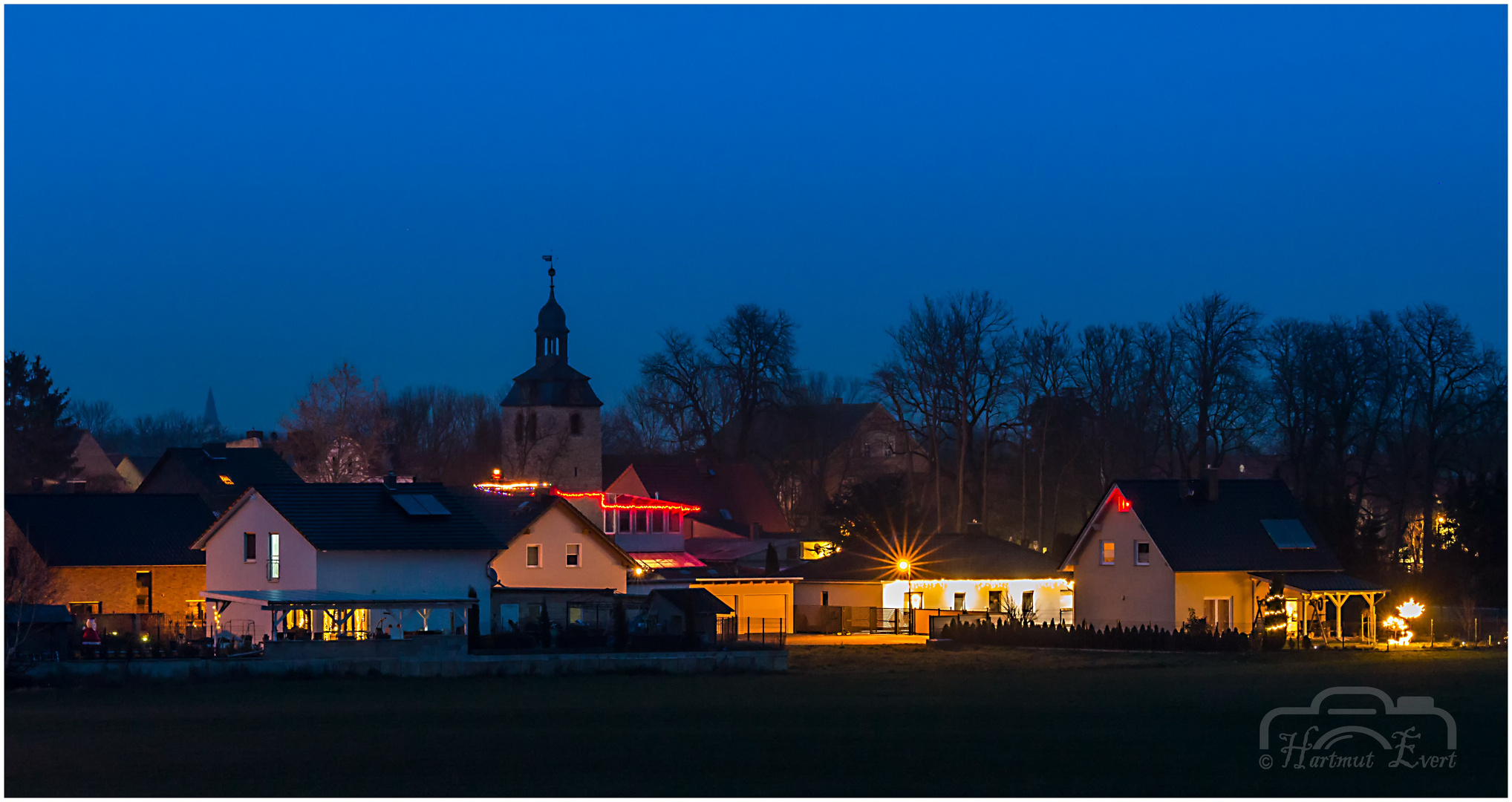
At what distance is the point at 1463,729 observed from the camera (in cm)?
2606

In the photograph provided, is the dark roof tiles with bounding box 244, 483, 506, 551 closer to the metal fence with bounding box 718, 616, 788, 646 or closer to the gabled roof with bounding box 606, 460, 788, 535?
the metal fence with bounding box 718, 616, 788, 646

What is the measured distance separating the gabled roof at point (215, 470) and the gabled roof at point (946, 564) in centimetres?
2685

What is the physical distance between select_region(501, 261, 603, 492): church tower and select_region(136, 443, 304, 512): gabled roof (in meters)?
13.9

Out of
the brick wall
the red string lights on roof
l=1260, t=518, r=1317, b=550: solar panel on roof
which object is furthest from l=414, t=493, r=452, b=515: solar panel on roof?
l=1260, t=518, r=1317, b=550: solar panel on roof

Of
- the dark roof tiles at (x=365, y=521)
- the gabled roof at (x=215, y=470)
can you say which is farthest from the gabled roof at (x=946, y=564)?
the gabled roof at (x=215, y=470)

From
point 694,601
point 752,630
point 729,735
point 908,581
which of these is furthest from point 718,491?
point 729,735

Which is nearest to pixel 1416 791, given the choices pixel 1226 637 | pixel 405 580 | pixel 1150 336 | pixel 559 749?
pixel 559 749

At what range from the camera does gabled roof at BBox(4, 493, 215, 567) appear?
190 feet

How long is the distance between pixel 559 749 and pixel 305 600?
2406cm

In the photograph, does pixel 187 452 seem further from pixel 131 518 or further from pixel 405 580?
pixel 405 580

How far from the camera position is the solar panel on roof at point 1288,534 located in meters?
56.5

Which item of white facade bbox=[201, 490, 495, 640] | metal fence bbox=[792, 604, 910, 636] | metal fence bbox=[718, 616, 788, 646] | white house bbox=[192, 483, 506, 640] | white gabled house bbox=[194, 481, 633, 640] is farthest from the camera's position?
metal fence bbox=[792, 604, 910, 636]

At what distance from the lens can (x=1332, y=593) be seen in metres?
54.3

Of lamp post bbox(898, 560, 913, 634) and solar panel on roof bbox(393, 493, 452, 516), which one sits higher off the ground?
solar panel on roof bbox(393, 493, 452, 516)
